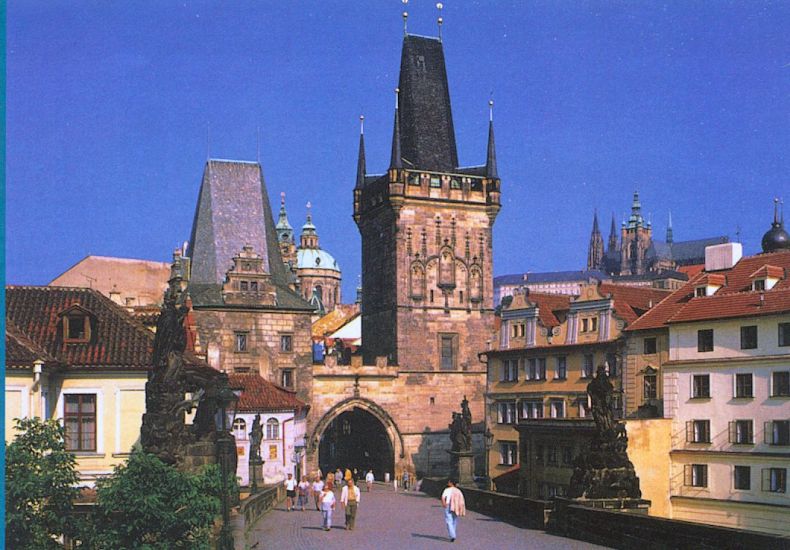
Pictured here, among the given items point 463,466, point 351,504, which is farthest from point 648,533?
point 463,466

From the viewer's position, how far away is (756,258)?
39.8 m

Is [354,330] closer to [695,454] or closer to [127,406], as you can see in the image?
[695,454]

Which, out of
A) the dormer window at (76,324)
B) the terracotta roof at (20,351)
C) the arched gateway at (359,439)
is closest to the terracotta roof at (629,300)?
the arched gateway at (359,439)

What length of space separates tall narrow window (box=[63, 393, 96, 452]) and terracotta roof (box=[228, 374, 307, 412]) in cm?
1942

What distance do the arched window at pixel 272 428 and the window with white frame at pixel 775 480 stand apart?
23191mm

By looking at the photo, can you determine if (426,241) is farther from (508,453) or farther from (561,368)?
A: (561,368)

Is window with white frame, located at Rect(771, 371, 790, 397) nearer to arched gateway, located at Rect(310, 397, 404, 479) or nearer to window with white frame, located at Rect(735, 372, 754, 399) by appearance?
window with white frame, located at Rect(735, 372, 754, 399)

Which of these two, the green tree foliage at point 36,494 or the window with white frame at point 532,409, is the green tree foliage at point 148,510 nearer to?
the green tree foliage at point 36,494

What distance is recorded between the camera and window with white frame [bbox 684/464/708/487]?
3597 centimetres

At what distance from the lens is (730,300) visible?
3666cm

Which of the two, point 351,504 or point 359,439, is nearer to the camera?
point 351,504

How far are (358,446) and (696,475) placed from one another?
30.5 metres

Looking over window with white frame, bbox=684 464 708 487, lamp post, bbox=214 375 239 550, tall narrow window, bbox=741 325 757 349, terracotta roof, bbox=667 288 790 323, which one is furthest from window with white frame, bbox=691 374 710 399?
lamp post, bbox=214 375 239 550

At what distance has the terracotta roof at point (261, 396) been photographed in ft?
153
